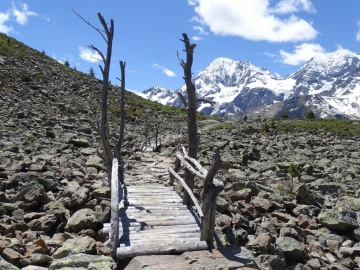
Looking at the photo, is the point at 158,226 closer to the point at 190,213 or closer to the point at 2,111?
the point at 190,213

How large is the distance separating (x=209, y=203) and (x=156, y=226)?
221 cm

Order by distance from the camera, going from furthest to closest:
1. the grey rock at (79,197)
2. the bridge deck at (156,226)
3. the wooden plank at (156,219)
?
the grey rock at (79,197), the wooden plank at (156,219), the bridge deck at (156,226)

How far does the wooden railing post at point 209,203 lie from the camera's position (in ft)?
29.4

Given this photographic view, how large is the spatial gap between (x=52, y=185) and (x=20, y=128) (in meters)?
18.2

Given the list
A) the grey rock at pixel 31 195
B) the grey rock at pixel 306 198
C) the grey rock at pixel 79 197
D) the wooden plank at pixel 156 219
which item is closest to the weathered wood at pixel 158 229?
the wooden plank at pixel 156 219

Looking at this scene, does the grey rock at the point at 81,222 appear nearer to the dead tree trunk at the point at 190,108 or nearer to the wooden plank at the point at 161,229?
the wooden plank at the point at 161,229

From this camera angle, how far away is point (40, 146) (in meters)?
22.7

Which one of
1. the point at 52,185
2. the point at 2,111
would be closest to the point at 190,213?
the point at 52,185

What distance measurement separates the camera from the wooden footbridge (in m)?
8.77

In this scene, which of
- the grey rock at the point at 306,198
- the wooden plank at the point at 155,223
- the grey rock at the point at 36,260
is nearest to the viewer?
the grey rock at the point at 36,260

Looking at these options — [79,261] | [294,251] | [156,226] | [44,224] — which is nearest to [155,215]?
[156,226]

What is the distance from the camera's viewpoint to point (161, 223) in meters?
10.7

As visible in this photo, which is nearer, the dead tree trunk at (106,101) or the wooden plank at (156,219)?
the wooden plank at (156,219)

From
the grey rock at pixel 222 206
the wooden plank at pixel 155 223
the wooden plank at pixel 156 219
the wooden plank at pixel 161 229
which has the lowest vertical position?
the wooden plank at pixel 161 229
